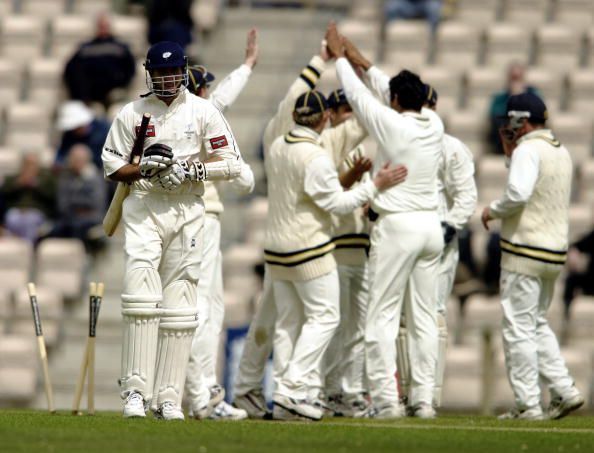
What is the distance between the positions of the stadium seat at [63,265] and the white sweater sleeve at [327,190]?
5.65m

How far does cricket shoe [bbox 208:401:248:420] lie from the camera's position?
11.6m

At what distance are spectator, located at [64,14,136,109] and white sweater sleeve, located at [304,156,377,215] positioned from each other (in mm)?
7116

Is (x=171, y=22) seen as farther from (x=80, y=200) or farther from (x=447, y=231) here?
(x=447, y=231)

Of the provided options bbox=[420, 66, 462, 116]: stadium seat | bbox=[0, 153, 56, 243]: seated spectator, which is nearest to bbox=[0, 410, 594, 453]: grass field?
bbox=[0, 153, 56, 243]: seated spectator

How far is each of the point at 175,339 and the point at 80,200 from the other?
6.44 metres

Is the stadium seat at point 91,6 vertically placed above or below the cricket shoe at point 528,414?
above

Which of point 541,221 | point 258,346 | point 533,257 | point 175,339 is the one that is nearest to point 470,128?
point 541,221

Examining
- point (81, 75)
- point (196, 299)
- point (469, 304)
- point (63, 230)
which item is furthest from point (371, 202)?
point (81, 75)

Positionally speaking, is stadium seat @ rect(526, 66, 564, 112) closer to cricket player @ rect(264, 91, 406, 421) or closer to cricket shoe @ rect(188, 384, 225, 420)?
cricket player @ rect(264, 91, 406, 421)

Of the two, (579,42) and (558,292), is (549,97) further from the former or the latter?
(558,292)

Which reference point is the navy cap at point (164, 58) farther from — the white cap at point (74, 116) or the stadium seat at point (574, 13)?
the stadium seat at point (574, 13)

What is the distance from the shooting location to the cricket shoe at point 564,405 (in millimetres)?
12148

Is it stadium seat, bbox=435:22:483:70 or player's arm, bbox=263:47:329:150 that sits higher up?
stadium seat, bbox=435:22:483:70

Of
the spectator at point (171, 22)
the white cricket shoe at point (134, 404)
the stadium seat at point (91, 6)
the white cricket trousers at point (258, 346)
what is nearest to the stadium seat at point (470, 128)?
the spectator at point (171, 22)
